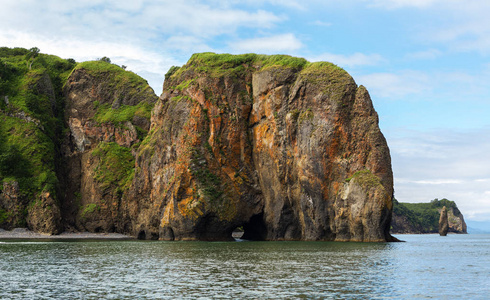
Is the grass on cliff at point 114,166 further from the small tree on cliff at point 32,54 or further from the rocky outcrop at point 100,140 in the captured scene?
the small tree on cliff at point 32,54

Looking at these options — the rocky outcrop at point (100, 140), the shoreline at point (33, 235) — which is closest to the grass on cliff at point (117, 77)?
the rocky outcrop at point (100, 140)

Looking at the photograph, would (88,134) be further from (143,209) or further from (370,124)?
(370,124)

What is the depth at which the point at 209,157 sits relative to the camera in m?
98.6

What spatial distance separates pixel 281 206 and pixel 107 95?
67.9 meters

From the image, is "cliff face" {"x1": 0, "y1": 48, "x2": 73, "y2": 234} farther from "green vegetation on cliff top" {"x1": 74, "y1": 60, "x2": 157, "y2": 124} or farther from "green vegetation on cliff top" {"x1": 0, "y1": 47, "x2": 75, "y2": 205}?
"green vegetation on cliff top" {"x1": 74, "y1": 60, "x2": 157, "y2": 124}

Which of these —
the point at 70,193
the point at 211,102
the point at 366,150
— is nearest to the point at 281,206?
the point at 366,150

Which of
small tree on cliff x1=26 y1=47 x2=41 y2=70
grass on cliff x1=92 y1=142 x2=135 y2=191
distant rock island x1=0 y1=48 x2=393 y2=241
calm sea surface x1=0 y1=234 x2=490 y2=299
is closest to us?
calm sea surface x1=0 y1=234 x2=490 y2=299

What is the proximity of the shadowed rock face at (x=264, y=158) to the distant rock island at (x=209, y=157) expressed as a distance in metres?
0.23

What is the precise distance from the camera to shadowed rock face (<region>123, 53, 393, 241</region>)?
284ft

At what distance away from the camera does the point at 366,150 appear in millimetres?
87125

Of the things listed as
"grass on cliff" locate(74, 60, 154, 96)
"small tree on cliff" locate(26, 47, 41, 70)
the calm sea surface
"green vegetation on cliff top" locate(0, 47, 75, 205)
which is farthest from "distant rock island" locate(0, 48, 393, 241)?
the calm sea surface

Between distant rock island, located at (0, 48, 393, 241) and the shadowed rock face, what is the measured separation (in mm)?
231

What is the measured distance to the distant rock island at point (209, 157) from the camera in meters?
88.7

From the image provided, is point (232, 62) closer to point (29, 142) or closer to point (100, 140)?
point (100, 140)
